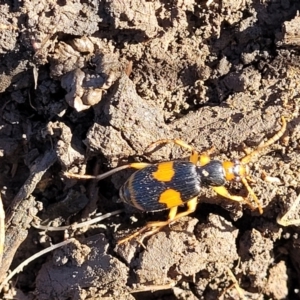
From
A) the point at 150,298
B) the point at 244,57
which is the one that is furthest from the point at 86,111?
the point at 150,298

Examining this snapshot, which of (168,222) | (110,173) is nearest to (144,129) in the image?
(110,173)

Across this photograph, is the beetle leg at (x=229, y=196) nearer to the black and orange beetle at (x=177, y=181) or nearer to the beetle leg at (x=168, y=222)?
the black and orange beetle at (x=177, y=181)

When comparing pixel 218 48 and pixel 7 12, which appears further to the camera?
pixel 218 48

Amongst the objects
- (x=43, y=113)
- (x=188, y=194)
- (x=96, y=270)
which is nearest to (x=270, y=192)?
(x=188, y=194)

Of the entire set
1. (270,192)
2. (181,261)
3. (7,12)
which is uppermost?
(7,12)

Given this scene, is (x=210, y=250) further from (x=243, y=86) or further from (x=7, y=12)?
(x=7, y=12)

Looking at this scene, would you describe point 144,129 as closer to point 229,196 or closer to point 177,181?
point 177,181

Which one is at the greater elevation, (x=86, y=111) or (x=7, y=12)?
(x=7, y=12)
